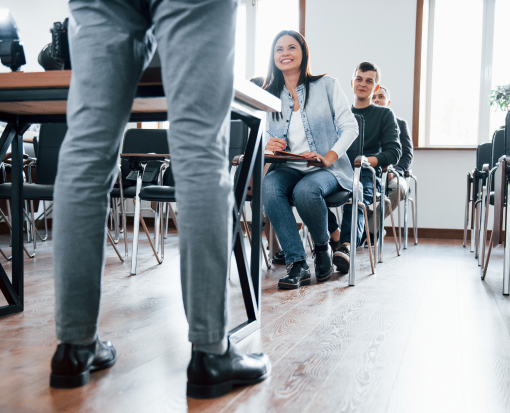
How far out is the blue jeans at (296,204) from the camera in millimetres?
2142

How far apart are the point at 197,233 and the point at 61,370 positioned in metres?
0.36

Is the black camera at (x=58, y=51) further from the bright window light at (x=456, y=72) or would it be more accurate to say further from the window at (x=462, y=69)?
the bright window light at (x=456, y=72)

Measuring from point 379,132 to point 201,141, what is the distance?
250 centimetres

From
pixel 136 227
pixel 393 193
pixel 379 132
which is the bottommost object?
pixel 136 227

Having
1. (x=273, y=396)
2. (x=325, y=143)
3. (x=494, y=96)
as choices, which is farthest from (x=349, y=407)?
(x=494, y=96)

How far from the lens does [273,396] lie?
853mm

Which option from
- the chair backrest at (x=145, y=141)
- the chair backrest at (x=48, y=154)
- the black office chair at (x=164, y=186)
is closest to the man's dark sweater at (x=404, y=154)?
the black office chair at (x=164, y=186)

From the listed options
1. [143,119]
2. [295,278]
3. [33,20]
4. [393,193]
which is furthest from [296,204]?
[33,20]

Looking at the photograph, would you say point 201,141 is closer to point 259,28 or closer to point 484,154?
point 484,154

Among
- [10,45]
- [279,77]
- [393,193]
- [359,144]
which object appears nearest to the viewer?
[10,45]

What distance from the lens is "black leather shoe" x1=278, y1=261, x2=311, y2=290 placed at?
2.00m

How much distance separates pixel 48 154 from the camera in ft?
8.73

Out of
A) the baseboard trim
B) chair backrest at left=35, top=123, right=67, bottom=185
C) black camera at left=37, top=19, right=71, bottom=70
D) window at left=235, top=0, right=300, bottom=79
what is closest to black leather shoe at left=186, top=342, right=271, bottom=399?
black camera at left=37, top=19, right=71, bottom=70

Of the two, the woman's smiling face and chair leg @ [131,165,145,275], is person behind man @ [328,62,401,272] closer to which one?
the woman's smiling face
